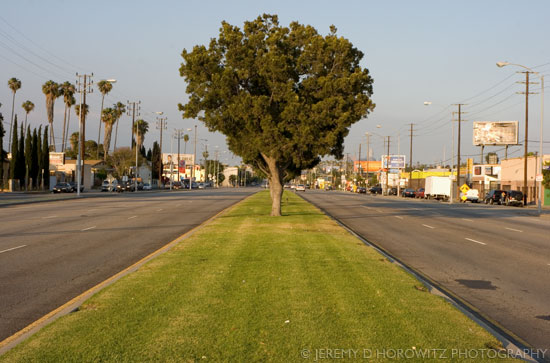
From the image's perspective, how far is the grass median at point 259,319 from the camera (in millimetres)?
5676

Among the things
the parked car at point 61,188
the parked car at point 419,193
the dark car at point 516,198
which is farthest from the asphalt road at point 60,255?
the parked car at point 419,193

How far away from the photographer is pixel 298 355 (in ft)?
18.4

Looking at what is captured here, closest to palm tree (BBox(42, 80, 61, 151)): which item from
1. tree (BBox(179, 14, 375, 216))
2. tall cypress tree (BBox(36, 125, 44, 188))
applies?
tall cypress tree (BBox(36, 125, 44, 188))

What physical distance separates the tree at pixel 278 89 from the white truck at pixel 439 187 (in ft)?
164

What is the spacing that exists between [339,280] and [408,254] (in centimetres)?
653

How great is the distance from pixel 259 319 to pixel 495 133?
88666 mm

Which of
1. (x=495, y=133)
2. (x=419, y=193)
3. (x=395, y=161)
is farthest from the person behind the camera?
(x=395, y=161)

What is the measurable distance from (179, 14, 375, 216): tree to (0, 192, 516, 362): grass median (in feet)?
40.1

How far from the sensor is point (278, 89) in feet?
75.7

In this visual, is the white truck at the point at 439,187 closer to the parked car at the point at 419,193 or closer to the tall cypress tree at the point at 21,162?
the parked car at the point at 419,193

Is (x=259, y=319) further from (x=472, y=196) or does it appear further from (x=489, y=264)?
(x=472, y=196)

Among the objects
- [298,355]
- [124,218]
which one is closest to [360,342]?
[298,355]

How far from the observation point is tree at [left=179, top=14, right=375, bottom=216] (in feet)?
75.4

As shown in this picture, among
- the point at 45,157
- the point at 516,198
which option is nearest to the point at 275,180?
the point at 516,198
